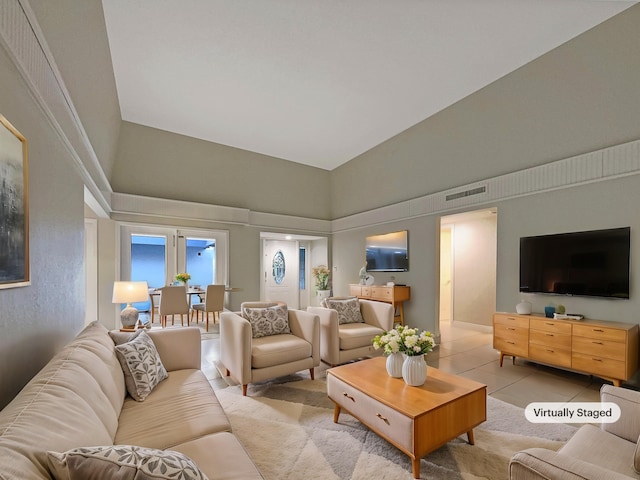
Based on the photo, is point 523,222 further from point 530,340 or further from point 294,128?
point 294,128

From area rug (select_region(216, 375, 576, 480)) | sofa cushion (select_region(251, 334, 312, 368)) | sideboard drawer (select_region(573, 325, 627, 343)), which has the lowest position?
area rug (select_region(216, 375, 576, 480))

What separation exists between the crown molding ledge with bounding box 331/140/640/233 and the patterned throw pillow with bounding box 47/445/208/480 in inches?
175

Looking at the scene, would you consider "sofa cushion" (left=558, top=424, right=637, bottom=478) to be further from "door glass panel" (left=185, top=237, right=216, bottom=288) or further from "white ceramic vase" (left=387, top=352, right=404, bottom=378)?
"door glass panel" (left=185, top=237, right=216, bottom=288)

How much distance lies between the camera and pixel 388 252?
5.89 m

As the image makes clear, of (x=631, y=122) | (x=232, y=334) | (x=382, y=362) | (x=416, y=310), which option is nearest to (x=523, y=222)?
(x=631, y=122)

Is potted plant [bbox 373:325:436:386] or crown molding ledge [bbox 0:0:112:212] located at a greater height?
crown molding ledge [bbox 0:0:112:212]

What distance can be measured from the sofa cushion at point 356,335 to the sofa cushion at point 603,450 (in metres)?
2.37

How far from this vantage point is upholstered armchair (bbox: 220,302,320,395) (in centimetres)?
289

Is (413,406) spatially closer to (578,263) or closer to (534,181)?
(578,263)

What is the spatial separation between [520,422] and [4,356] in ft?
11.3

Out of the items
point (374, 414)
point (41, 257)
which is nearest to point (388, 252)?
point (374, 414)

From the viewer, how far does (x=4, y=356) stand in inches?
52.5

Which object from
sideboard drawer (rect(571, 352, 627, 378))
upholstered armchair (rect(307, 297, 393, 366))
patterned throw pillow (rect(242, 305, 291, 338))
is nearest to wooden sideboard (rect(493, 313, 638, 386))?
sideboard drawer (rect(571, 352, 627, 378))

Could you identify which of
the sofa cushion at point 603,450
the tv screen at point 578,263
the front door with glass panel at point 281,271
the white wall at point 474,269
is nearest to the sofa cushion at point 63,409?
the sofa cushion at point 603,450
